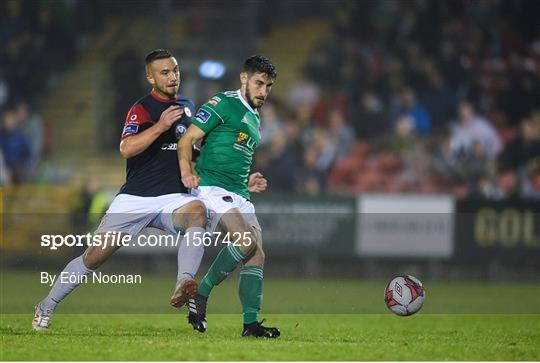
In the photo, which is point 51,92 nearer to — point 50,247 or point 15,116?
point 15,116

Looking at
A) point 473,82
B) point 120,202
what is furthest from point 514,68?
point 120,202

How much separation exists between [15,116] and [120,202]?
35.4 feet

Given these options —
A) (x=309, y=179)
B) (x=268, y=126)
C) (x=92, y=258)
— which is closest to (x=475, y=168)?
(x=309, y=179)

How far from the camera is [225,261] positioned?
8.36 meters

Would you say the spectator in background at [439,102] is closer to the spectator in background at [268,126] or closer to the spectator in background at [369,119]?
the spectator in background at [369,119]

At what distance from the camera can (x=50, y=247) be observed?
13586 mm

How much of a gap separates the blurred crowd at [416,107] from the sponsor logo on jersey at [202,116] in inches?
359

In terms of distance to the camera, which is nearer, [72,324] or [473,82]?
[72,324]

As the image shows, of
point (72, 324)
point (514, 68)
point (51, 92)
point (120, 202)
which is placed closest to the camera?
point (120, 202)

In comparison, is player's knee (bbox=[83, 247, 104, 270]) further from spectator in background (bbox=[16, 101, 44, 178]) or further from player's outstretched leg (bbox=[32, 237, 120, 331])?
spectator in background (bbox=[16, 101, 44, 178])

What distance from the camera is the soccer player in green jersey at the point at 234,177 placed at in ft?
26.8

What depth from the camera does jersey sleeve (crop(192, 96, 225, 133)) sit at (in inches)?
323

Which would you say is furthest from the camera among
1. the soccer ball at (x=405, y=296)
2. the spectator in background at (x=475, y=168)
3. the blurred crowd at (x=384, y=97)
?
the blurred crowd at (x=384, y=97)

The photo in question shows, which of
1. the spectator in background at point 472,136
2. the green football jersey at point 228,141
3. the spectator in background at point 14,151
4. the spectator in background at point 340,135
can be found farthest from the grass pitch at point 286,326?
the spectator in background at point 14,151
